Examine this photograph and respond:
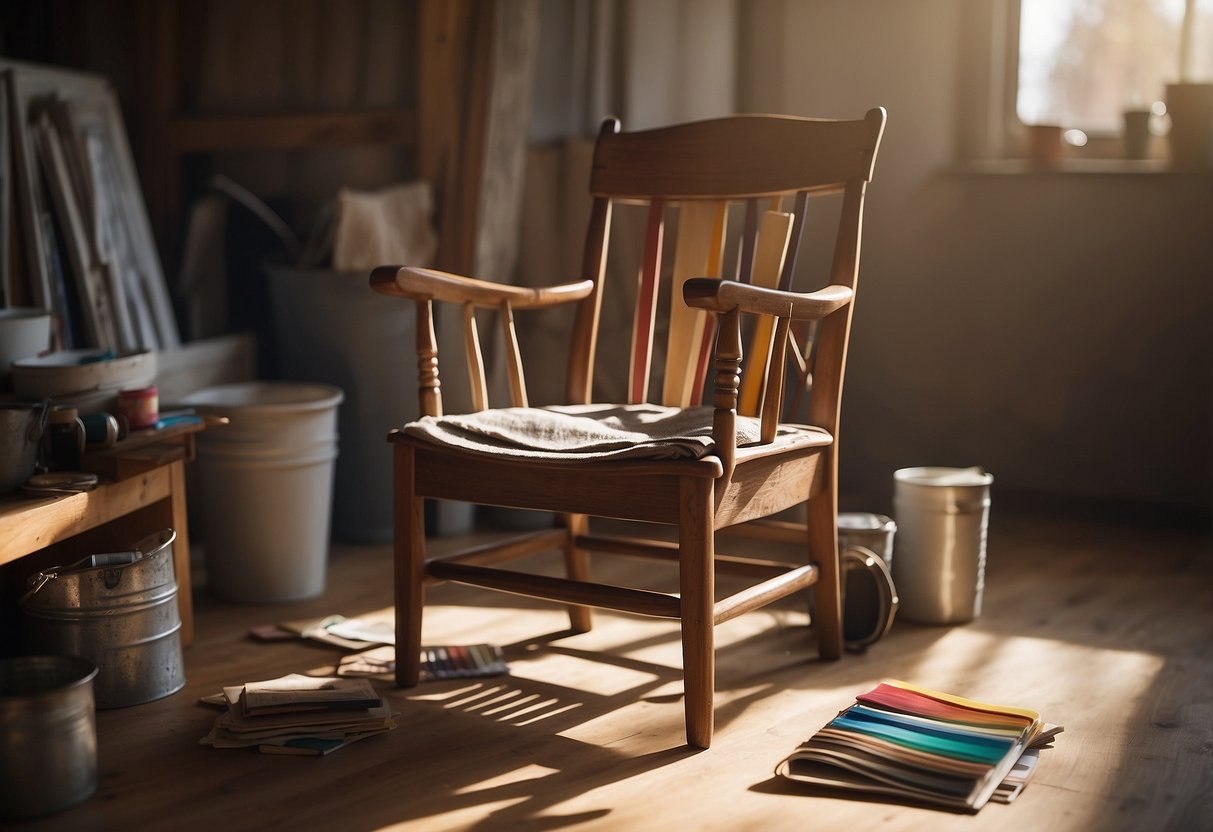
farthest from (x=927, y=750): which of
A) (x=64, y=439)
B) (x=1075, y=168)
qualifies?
(x=1075, y=168)

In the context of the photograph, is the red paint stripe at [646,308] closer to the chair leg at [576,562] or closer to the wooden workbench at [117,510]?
the chair leg at [576,562]

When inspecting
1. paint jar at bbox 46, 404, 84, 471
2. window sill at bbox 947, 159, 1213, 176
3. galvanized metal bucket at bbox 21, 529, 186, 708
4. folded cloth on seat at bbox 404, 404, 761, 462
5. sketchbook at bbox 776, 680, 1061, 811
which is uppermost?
window sill at bbox 947, 159, 1213, 176

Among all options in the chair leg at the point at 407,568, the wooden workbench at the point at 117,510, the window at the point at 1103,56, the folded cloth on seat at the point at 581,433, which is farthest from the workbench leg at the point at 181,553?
the window at the point at 1103,56

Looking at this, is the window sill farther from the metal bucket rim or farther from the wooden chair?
the metal bucket rim

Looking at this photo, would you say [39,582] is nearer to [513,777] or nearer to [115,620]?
[115,620]

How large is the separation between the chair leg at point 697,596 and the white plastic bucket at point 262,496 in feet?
3.90

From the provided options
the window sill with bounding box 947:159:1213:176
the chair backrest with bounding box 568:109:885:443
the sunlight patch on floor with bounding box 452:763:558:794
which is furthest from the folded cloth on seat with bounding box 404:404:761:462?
the window sill with bounding box 947:159:1213:176

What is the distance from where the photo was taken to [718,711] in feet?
7.30

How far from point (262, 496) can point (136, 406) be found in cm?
45

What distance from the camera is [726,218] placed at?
8.18 feet

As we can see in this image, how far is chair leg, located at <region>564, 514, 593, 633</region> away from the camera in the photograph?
8.40 feet

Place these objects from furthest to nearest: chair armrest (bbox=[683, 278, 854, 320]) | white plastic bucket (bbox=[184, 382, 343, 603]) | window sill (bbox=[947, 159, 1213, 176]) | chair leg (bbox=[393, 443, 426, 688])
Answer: window sill (bbox=[947, 159, 1213, 176]) → white plastic bucket (bbox=[184, 382, 343, 603]) → chair leg (bbox=[393, 443, 426, 688]) → chair armrest (bbox=[683, 278, 854, 320])

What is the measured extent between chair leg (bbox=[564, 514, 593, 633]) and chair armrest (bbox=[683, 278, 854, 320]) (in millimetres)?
695

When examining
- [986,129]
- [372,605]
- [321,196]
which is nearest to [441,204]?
[321,196]
